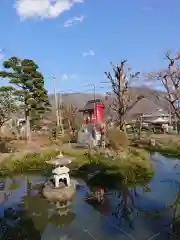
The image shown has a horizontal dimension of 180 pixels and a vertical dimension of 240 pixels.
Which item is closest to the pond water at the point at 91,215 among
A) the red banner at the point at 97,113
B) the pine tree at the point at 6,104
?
the pine tree at the point at 6,104

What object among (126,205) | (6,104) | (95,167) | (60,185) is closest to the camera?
(126,205)

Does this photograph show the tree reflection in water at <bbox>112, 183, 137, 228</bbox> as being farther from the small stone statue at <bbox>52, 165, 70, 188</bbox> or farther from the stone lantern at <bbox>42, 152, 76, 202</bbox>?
the small stone statue at <bbox>52, 165, 70, 188</bbox>

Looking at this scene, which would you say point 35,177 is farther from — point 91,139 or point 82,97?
point 82,97

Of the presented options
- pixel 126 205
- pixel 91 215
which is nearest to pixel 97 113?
pixel 126 205

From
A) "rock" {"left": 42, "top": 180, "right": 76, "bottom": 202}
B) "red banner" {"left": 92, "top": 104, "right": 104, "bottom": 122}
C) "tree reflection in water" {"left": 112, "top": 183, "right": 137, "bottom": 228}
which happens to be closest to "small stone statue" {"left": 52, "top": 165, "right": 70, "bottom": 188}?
"rock" {"left": 42, "top": 180, "right": 76, "bottom": 202}

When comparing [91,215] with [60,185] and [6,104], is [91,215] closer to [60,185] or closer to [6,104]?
[60,185]

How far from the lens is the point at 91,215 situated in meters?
8.05

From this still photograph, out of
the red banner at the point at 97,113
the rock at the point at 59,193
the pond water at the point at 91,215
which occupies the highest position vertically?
the red banner at the point at 97,113

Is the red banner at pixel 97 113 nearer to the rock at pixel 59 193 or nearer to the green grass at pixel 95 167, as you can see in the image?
the green grass at pixel 95 167

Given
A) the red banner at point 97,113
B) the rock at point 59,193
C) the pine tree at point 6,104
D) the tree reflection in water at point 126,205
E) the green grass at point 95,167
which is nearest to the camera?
the tree reflection in water at point 126,205

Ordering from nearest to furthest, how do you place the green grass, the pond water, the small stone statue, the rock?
the pond water, the rock, the small stone statue, the green grass

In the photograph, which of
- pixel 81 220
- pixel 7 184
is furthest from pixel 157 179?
pixel 7 184

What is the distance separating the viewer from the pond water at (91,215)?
22.2ft

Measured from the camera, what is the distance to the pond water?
6.78 m
